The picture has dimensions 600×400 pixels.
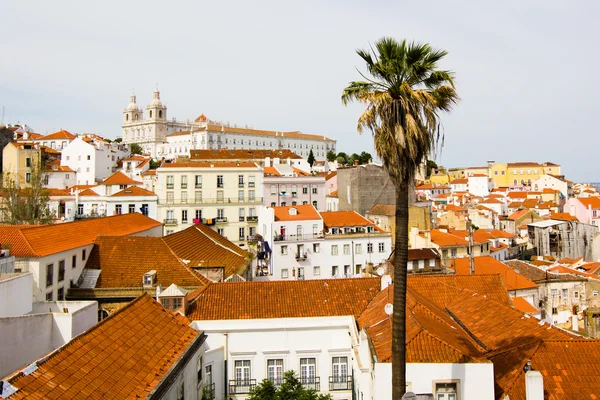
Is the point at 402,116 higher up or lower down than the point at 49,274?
higher up

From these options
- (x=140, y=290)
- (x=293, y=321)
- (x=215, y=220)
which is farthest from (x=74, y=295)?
(x=215, y=220)

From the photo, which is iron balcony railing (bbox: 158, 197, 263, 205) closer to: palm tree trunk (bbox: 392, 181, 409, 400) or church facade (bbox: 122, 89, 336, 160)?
palm tree trunk (bbox: 392, 181, 409, 400)

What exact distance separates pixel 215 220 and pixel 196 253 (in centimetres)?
2379

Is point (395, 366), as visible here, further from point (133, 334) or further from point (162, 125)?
point (162, 125)

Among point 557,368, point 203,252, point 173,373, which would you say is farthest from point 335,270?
point 173,373

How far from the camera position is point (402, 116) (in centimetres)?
1162

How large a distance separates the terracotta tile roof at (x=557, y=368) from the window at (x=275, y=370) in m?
7.97

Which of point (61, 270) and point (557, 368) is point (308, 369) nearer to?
point (557, 368)

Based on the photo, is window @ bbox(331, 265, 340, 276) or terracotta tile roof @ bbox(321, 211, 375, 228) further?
terracotta tile roof @ bbox(321, 211, 375, 228)

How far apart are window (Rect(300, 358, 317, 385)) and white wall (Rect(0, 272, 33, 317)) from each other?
9.72m

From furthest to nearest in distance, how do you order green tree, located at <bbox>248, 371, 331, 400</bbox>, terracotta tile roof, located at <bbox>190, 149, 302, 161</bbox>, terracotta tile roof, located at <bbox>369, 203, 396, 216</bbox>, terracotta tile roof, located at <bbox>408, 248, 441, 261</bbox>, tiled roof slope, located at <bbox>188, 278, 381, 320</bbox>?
terracotta tile roof, located at <bbox>190, 149, 302, 161</bbox> < terracotta tile roof, located at <bbox>369, 203, 396, 216</bbox> < terracotta tile roof, located at <bbox>408, 248, 441, 261</bbox> < tiled roof slope, located at <bbox>188, 278, 381, 320</bbox> < green tree, located at <bbox>248, 371, 331, 400</bbox>

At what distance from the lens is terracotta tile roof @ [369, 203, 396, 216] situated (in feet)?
187

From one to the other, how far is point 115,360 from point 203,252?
20.1 metres

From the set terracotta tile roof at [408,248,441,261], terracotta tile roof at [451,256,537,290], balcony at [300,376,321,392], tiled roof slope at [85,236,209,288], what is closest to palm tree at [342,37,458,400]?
balcony at [300,376,321,392]
